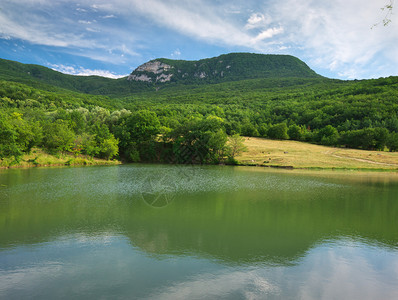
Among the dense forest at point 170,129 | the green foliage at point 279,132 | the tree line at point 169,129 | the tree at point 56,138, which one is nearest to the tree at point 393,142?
the dense forest at point 170,129

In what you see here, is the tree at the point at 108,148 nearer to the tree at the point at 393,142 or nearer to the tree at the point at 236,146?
the tree at the point at 236,146

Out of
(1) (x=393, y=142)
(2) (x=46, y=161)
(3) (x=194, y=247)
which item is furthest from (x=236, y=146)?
(3) (x=194, y=247)

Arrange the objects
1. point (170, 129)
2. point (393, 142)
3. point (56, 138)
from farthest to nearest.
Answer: point (170, 129) → point (393, 142) → point (56, 138)

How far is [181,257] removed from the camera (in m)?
10.3

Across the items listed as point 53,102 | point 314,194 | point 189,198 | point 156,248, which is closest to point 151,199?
point 189,198

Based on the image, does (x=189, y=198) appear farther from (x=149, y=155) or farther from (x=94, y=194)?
(x=149, y=155)

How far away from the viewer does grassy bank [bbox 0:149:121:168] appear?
1624 inches

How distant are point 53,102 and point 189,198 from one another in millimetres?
88240

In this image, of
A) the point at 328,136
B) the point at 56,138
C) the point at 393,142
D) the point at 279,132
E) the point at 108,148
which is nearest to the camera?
the point at 56,138

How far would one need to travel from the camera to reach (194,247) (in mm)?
11289

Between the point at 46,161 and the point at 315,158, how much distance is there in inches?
2121

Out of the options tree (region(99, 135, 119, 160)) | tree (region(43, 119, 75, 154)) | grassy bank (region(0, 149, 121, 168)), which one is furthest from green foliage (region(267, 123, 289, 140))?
tree (region(43, 119, 75, 154))

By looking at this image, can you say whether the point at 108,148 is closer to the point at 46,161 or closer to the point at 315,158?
the point at 46,161

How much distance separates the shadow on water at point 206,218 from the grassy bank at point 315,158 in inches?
1016
